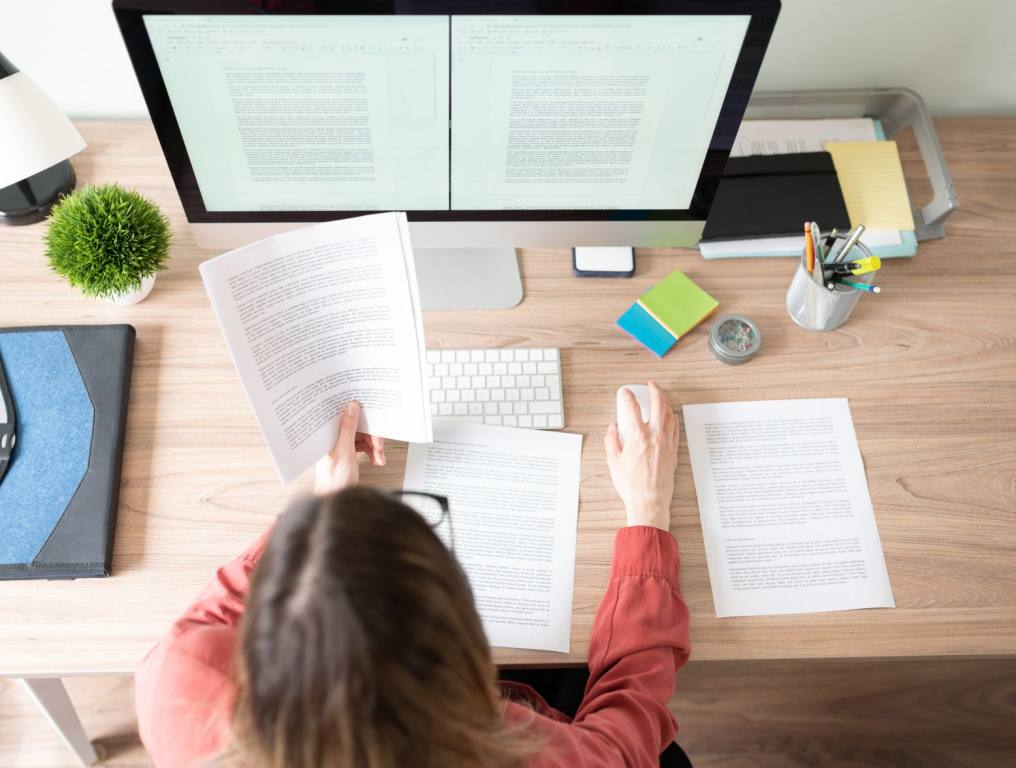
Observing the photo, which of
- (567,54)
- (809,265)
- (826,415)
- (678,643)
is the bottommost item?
(678,643)

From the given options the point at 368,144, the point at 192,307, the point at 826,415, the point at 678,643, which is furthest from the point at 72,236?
the point at 826,415

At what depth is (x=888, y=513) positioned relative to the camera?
97 cm

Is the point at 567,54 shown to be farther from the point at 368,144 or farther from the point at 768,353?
Result: the point at 768,353

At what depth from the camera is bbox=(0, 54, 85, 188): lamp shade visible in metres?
0.94

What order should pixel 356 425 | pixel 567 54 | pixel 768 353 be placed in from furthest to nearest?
pixel 768 353 → pixel 356 425 → pixel 567 54

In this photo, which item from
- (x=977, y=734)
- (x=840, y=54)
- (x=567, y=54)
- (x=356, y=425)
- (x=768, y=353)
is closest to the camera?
(x=567, y=54)

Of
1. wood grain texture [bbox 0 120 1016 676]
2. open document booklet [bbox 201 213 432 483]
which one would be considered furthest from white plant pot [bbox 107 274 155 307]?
open document booklet [bbox 201 213 432 483]

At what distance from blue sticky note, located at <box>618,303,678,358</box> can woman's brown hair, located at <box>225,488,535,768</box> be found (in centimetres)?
56

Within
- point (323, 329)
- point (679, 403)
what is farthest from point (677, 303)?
point (323, 329)

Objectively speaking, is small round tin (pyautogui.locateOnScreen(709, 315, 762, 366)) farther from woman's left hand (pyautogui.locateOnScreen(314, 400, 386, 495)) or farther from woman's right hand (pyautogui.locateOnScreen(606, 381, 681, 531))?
woman's left hand (pyautogui.locateOnScreen(314, 400, 386, 495))

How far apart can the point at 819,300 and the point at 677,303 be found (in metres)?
0.18

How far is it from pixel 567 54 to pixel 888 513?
66cm

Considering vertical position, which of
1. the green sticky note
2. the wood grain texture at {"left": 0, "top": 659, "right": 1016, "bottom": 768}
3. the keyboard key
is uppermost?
the green sticky note

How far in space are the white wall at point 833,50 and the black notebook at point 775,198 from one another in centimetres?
17
